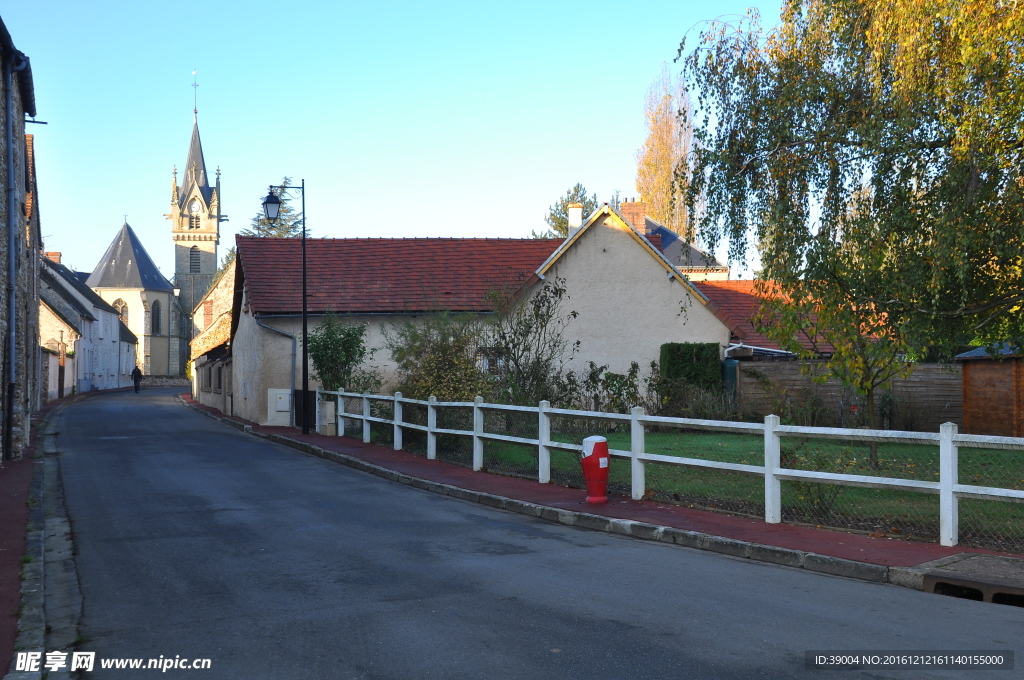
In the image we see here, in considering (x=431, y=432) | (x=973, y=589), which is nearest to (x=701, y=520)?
(x=973, y=589)

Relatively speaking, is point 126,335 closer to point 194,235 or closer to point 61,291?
point 194,235

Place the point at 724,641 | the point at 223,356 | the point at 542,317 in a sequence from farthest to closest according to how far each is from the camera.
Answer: the point at 223,356 → the point at 542,317 → the point at 724,641

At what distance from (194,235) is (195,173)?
7.84m

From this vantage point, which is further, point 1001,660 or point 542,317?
point 542,317

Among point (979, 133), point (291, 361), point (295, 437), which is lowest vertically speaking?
point (295, 437)

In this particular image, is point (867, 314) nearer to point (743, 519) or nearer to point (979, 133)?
point (979, 133)

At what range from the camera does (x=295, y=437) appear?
21.6 metres

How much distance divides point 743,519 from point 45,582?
654cm

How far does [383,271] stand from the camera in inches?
1149

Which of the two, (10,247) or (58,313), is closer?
(10,247)

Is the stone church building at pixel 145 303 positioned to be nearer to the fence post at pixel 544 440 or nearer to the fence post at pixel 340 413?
the fence post at pixel 340 413

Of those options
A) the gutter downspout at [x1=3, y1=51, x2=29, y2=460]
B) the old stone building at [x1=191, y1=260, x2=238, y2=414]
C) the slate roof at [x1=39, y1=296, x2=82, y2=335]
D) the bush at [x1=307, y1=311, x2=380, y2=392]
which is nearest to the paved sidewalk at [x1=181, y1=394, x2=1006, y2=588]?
the gutter downspout at [x1=3, y1=51, x2=29, y2=460]

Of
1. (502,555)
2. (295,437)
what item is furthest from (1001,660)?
(295,437)

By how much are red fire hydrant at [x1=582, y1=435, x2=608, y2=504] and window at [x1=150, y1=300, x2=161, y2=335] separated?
8881 cm
